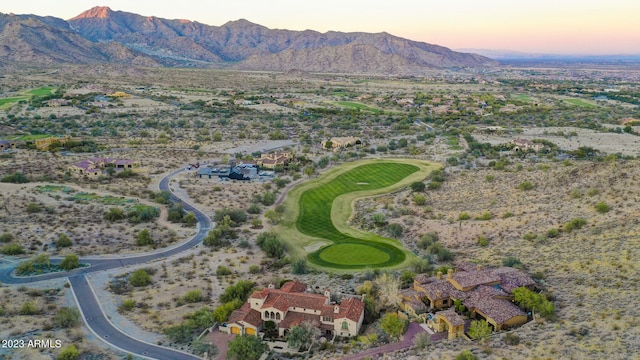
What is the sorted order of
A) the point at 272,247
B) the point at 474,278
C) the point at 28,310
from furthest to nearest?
1. the point at 272,247
2. the point at 474,278
3. the point at 28,310

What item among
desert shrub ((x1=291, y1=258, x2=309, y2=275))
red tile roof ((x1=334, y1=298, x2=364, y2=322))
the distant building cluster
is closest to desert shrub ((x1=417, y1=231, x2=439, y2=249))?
desert shrub ((x1=291, y1=258, x2=309, y2=275))

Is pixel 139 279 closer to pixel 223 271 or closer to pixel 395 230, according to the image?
pixel 223 271

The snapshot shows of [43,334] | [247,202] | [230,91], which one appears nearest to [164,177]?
[247,202]

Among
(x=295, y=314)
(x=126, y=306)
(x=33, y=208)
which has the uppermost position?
(x=33, y=208)

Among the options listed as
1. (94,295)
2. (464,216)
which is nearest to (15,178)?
(94,295)

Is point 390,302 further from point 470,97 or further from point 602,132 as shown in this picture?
point 470,97

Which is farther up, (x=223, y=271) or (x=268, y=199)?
(x=268, y=199)

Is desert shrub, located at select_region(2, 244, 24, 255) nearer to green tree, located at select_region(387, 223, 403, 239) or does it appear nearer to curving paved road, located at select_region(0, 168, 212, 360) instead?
curving paved road, located at select_region(0, 168, 212, 360)

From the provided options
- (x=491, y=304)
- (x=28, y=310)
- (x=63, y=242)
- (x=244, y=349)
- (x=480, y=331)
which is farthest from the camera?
(x=63, y=242)
